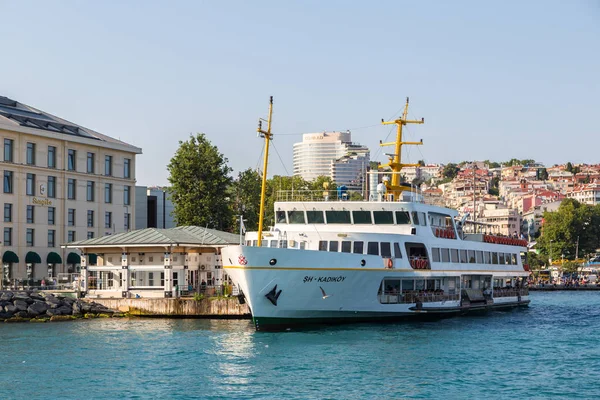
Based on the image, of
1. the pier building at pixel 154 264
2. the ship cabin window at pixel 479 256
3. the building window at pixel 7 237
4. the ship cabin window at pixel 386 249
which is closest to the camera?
the ship cabin window at pixel 386 249

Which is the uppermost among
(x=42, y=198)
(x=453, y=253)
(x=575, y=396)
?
(x=42, y=198)

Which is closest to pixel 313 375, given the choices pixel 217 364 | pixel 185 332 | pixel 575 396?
pixel 217 364

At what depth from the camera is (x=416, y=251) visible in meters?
48.9

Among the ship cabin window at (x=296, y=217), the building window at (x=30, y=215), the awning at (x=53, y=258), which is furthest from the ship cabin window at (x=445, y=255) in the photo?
the building window at (x=30, y=215)

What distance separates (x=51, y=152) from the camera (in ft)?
250

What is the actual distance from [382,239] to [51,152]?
39.0m

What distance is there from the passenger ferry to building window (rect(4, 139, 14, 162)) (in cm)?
3167

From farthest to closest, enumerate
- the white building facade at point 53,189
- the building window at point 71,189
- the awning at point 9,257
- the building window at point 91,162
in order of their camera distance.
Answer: the building window at point 91,162 → the building window at point 71,189 → the white building facade at point 53,189 → the awning at point 9,257

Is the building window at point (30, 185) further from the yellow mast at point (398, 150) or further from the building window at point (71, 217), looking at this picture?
the yellow mast at point (398, 150)

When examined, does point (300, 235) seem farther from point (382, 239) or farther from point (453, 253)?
point (453, 253)

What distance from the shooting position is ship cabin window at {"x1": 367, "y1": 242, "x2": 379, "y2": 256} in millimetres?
45619

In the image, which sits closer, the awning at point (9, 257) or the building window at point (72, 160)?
the awning at point (9, 257)

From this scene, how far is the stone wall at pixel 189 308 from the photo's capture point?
5103 cm

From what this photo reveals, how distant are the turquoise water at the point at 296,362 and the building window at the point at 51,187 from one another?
98.2ft
